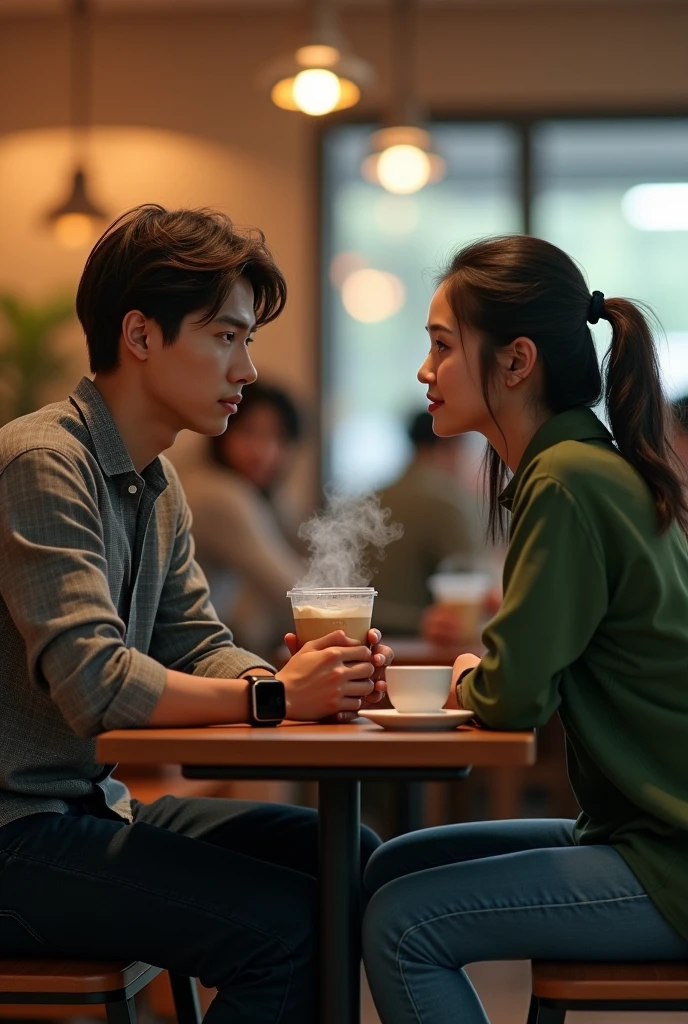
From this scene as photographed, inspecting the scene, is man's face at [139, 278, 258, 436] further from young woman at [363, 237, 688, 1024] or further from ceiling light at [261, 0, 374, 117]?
ceiling light at [261, 0, 374, 117]

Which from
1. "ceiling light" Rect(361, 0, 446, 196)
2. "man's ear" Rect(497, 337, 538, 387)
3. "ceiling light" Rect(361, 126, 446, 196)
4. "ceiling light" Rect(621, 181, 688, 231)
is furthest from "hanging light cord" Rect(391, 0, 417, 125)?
"man's ear" Rect(497, 337, 538, 387)

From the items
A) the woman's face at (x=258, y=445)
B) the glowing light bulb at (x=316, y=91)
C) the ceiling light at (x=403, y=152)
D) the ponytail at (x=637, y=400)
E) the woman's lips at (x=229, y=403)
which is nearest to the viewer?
the ponytail at (x=637, y=400)

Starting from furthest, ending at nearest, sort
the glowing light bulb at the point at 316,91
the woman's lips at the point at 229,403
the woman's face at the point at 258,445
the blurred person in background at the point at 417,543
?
the blurred person in background at the point at 417,543 → the woman's face at the point at 258,445 → the glowing light bulb at the point at 316,91 → the woman's lips at the point at 229,403

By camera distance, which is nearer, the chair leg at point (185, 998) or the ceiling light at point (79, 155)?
the chair leg at point (185, 998)

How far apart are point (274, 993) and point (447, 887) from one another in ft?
0.81

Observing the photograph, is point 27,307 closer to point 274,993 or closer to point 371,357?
point 371,357

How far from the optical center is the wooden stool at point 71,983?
147 centimetres

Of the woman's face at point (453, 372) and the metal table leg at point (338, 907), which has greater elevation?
the woman's face at point (453, 372)

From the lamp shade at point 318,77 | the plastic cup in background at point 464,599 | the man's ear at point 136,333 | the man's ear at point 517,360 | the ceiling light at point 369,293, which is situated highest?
the lamp shade at point 318,77

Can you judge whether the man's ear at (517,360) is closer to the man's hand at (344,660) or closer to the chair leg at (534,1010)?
the man's hand at (344,660)

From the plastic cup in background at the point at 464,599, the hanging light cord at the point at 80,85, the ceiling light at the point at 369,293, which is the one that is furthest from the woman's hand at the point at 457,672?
the hanging light cord at the point at 80,85

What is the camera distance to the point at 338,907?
4.90ft

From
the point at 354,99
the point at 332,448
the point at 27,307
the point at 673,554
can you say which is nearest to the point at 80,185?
the point at 27,307

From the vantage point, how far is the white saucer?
55.9 inches
